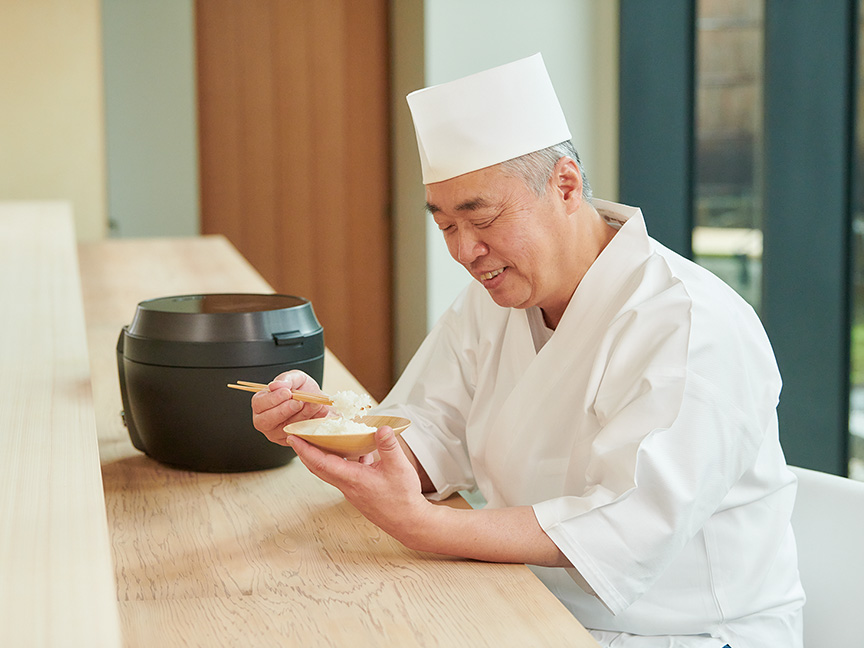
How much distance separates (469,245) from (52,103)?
2.77m

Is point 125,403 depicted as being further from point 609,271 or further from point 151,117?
point 151,117

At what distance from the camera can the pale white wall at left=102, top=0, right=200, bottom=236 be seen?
392cm

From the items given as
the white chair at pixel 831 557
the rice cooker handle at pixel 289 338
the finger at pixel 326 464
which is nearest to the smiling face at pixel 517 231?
the rice cooker handle at pixel 289 338

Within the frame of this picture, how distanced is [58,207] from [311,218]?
167 cm

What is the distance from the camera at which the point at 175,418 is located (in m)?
1.30

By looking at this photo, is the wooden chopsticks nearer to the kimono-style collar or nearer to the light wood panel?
the light wood panel

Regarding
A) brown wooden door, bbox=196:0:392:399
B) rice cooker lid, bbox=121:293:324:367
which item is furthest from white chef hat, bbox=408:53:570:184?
brown wooden door, bbox=196:0:392:399

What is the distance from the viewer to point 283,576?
103 cm

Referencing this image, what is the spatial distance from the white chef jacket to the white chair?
84 millimetres

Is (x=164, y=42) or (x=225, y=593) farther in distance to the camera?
(x=164, y=42)

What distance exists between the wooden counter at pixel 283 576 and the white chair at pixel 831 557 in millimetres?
539

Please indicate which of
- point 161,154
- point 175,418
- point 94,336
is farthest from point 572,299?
point 161,154

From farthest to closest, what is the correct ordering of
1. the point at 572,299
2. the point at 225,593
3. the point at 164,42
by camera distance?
the point at 164,42
the point at 572,299
the point at 225,593

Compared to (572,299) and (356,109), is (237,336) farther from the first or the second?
(356,109)
